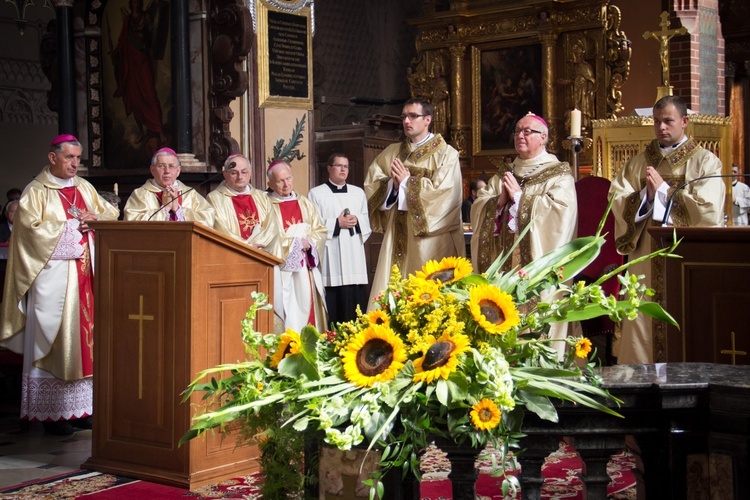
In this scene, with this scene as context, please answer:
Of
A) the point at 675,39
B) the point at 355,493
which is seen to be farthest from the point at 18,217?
the point at 675,39

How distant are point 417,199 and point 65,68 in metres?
4.49

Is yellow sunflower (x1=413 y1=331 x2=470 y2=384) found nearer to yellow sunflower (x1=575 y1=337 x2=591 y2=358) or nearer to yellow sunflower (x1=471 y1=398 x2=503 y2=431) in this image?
yellow sunflower (x1=471 y1=398 x2=503 y2=431)

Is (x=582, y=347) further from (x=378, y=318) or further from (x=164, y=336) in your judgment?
(x=164, y=336)

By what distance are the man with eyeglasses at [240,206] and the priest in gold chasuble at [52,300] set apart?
3.65ft

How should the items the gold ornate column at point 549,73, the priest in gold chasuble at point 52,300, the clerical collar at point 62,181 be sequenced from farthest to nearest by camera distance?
the gold ornate column at point 549,73, the clerical collar at point 62,181, the priest in gold chasuble at point 52,300

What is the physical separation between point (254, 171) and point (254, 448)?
495 cm

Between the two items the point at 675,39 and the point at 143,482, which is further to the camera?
the point at 675,39

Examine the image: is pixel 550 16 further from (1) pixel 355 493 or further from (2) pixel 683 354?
(1) pixel 355 493

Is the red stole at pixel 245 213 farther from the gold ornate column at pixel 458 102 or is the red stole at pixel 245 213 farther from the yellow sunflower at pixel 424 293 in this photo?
the gold ornate column at pixel 458 102

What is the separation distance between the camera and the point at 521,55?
1543cm

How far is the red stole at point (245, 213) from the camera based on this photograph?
7.44 meters

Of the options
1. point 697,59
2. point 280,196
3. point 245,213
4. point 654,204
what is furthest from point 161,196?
point 697,59

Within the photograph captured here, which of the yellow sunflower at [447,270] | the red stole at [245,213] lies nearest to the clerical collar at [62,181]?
the red stole at [245,213]

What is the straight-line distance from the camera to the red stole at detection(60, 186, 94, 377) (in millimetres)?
6395
